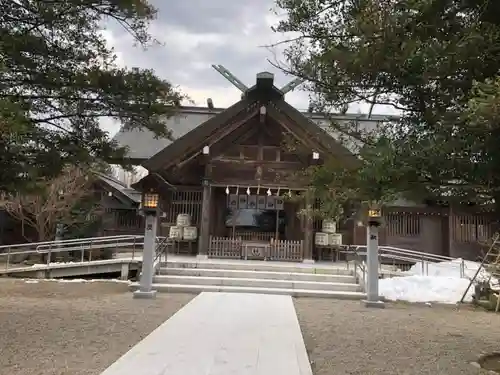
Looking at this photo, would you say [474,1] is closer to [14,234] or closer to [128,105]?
[128,105]

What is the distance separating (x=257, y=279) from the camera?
10625mm

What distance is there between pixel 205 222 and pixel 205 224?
6cm

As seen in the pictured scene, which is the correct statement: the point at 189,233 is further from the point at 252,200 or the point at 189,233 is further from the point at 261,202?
the point at 261,202

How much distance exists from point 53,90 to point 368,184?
4180 mm

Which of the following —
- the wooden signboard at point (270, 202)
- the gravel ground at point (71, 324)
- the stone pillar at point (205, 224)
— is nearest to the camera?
the gravel ground at point (71, 324)

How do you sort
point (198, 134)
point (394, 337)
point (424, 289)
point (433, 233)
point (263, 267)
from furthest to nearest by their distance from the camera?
point (433, 233) → point (198, 134) → point (263, 267) → point (424, 289) → point (394, 337)

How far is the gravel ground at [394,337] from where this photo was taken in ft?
15.6

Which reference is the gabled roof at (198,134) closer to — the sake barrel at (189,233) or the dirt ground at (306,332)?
the sake barrel at (189,233)

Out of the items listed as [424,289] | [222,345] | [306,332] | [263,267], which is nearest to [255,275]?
[263,267]

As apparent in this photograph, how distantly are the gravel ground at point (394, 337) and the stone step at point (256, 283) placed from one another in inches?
39.1

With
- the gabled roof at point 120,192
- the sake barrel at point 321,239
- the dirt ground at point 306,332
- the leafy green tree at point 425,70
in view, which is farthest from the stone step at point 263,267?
the leafy green tree at point 425,70

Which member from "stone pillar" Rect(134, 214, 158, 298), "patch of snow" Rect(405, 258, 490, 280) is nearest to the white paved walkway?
"stone pillar" Rect(134, 214, 158, 298)

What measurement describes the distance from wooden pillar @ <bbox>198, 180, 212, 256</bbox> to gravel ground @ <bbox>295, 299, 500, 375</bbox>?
4.48 meters

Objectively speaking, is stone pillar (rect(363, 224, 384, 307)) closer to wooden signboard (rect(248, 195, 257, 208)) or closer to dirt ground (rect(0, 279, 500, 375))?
dirt ground (rect(0, 279, 500, 375))
